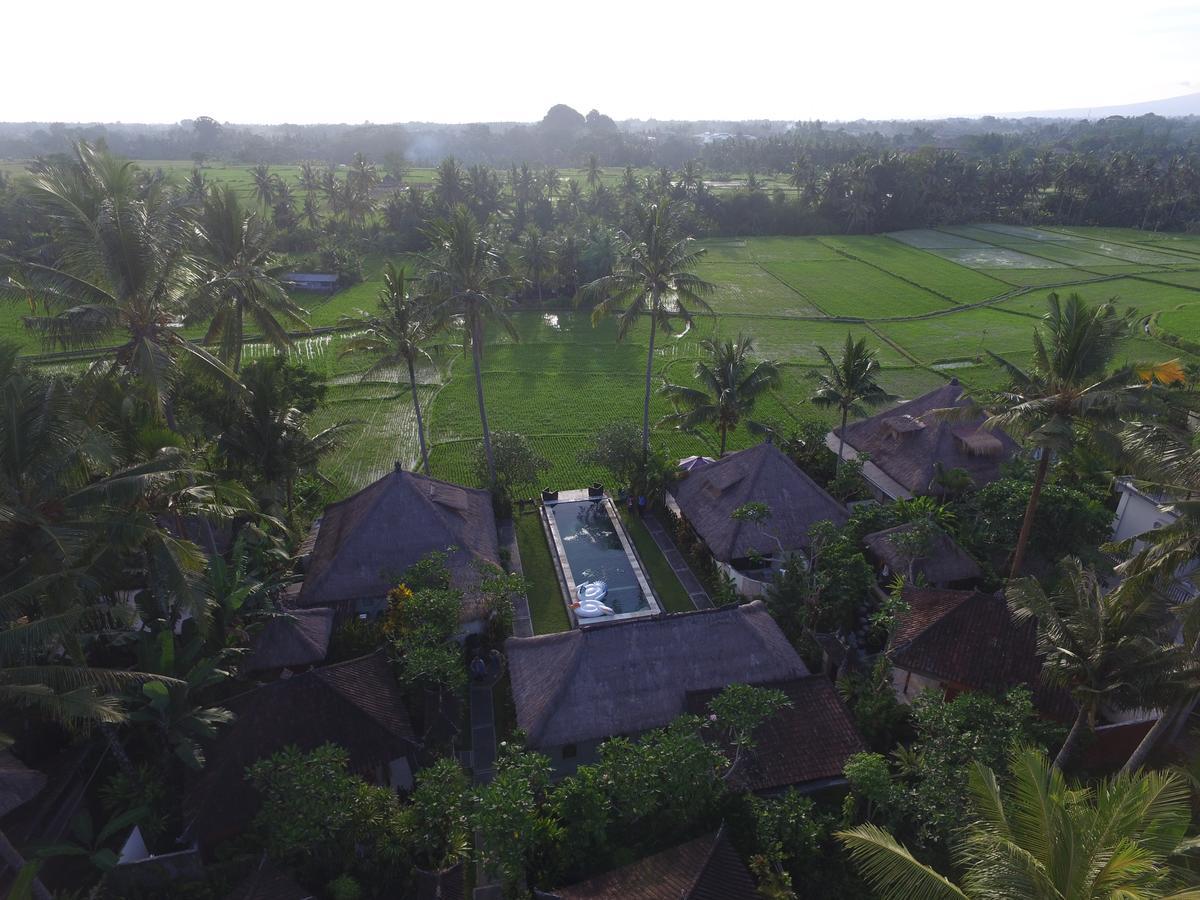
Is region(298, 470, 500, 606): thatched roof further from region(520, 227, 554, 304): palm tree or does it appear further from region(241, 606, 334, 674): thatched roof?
region(520, 227, 554, 304): palm tree

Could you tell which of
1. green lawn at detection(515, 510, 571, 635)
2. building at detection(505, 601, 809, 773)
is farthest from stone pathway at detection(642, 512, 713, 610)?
green lawn at detection(515, 510, 571, 635)

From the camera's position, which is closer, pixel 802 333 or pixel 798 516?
pixel 798 516

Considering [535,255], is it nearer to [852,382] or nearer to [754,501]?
[852,382]

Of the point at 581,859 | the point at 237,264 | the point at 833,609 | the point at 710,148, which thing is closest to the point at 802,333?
the point at 833,609

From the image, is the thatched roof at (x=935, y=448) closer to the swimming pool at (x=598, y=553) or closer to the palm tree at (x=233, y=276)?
the swimming pool at (x=598, y=553)

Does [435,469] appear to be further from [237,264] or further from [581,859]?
[581,859]

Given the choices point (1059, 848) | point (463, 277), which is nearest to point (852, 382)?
point (463, 277)

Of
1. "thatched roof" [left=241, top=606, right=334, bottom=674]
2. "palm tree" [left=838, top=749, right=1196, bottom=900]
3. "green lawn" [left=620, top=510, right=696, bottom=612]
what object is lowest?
"green lawn" [left=620, top=510, right=696, bottom=612]
